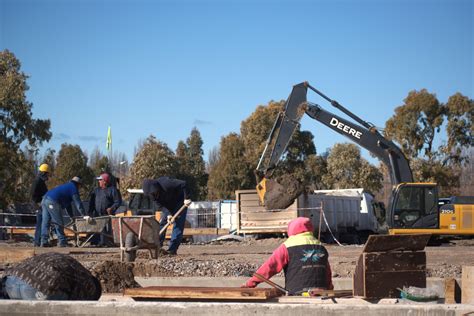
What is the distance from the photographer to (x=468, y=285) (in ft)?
26.5

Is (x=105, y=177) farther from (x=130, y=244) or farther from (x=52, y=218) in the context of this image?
(x=130, y=244)

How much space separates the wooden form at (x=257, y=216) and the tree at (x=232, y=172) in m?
25.2

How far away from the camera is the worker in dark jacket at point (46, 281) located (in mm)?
6344

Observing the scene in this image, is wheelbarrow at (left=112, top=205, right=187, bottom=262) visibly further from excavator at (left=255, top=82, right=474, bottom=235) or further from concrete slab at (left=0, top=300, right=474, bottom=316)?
excavator at (left=255, top=82, right=474, bottom=235)

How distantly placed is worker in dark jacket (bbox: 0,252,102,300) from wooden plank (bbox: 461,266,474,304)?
4006 millimetres

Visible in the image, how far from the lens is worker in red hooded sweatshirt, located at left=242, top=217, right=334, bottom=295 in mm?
7039

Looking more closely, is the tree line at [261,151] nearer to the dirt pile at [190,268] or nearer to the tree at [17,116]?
the tree at [17,116]

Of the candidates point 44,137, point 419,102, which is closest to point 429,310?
point 44,137

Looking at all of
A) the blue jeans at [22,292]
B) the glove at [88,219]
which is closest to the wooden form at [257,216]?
the glove at [88,219]

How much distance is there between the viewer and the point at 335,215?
1304 inches

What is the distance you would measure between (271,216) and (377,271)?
2152 cm

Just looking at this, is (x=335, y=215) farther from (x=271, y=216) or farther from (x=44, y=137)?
(x=44, y=137)

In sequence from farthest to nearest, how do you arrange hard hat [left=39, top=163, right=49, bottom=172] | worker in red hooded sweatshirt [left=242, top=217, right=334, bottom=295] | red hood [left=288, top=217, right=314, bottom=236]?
hard hat [left=39, top=163, right=49, bottom=172] < red hood [left=288, top=217, right=314, bottom=236] < worker in red hooded sweatshirt [left=242, top=217, right=334, bottom=295]

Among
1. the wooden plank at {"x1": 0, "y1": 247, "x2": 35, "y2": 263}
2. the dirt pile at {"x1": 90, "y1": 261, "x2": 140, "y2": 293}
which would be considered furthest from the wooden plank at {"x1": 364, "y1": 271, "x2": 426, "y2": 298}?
the wooden plank at {"x1": 0, "y1": 247, "x2": 35, "y2": 263}
